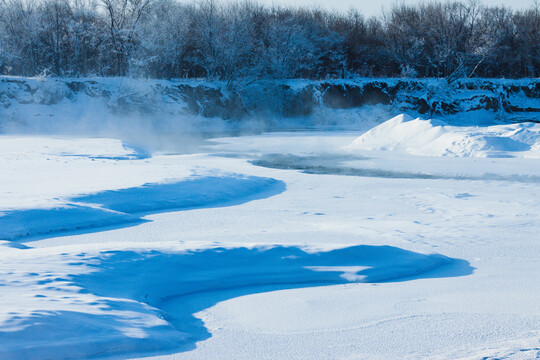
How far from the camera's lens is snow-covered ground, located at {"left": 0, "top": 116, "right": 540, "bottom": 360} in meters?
3.70

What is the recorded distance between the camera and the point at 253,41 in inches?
1560

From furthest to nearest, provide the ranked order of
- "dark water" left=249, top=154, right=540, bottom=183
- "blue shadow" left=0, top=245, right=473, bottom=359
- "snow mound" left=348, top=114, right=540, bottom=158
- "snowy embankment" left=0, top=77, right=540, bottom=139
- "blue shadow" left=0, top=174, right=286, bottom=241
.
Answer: "snowy embankment" left=0, top=77, right=540, bottom=139 → "snow mound" left=348, top=114, right=540, bottom=158 → "dark water" left=249, top=154, right=540, bottom=183 → "blue shadow" left=0, top=174, right=286, bottom=241 → "blue shadow" left=0, top=245, right=473, bottom=359

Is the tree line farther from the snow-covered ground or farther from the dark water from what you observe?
the snow-covered ground

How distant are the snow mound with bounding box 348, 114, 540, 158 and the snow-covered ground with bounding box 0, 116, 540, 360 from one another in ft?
16.1

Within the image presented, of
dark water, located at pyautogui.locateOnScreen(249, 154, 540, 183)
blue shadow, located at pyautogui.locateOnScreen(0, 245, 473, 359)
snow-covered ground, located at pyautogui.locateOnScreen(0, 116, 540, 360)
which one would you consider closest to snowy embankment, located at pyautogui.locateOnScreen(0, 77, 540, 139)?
dark water, located at pyautogui.locateOnScreen(249, 154, 540, 183)

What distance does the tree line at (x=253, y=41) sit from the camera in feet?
112

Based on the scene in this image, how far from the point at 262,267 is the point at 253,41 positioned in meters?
35.5

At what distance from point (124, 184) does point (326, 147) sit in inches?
414

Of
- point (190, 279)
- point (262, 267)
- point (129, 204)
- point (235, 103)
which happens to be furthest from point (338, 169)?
point (235, 103)

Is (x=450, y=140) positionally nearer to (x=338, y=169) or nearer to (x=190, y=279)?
(x=338, y=169)

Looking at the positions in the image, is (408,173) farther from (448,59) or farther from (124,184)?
(448,59)

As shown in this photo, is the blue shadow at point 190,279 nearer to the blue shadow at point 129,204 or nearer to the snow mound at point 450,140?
the blue shadow at point 129,204

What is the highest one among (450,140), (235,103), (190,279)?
(235,103)

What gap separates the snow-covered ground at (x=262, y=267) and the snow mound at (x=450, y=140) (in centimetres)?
490
